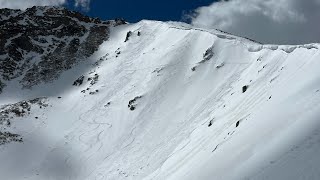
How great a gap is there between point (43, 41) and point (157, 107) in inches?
1386

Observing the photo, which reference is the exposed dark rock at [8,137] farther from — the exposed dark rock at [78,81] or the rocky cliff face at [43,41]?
the rocky cliff face at [43,41]

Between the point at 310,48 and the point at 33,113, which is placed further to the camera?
the point at 33,113

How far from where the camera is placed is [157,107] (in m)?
46.6

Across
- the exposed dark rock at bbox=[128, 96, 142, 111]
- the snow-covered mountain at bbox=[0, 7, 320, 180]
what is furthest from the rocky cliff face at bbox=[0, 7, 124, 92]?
the exposed dark rock at bbox=[128, 96, 142, 111]

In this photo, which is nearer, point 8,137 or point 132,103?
point 8,137

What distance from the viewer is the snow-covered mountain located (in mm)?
24609

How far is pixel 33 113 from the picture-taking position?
50.5 meters

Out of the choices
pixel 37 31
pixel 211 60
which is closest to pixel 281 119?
pixel 211 60

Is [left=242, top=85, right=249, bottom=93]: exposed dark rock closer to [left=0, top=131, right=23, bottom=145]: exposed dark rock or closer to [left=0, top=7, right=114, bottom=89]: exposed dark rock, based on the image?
[left=0, top=131, right=23, bottom=145]: exposed dark rock

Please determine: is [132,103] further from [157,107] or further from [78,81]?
[78,81]

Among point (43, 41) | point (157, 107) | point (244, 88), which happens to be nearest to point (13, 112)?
point (157, 107)

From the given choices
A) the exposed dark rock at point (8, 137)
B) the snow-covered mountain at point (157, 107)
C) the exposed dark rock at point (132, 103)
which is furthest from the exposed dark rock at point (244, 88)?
the exposed dark rock at point (8, 137)

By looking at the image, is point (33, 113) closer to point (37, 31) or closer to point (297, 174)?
point (37, 31)

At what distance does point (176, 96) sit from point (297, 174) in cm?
3043
